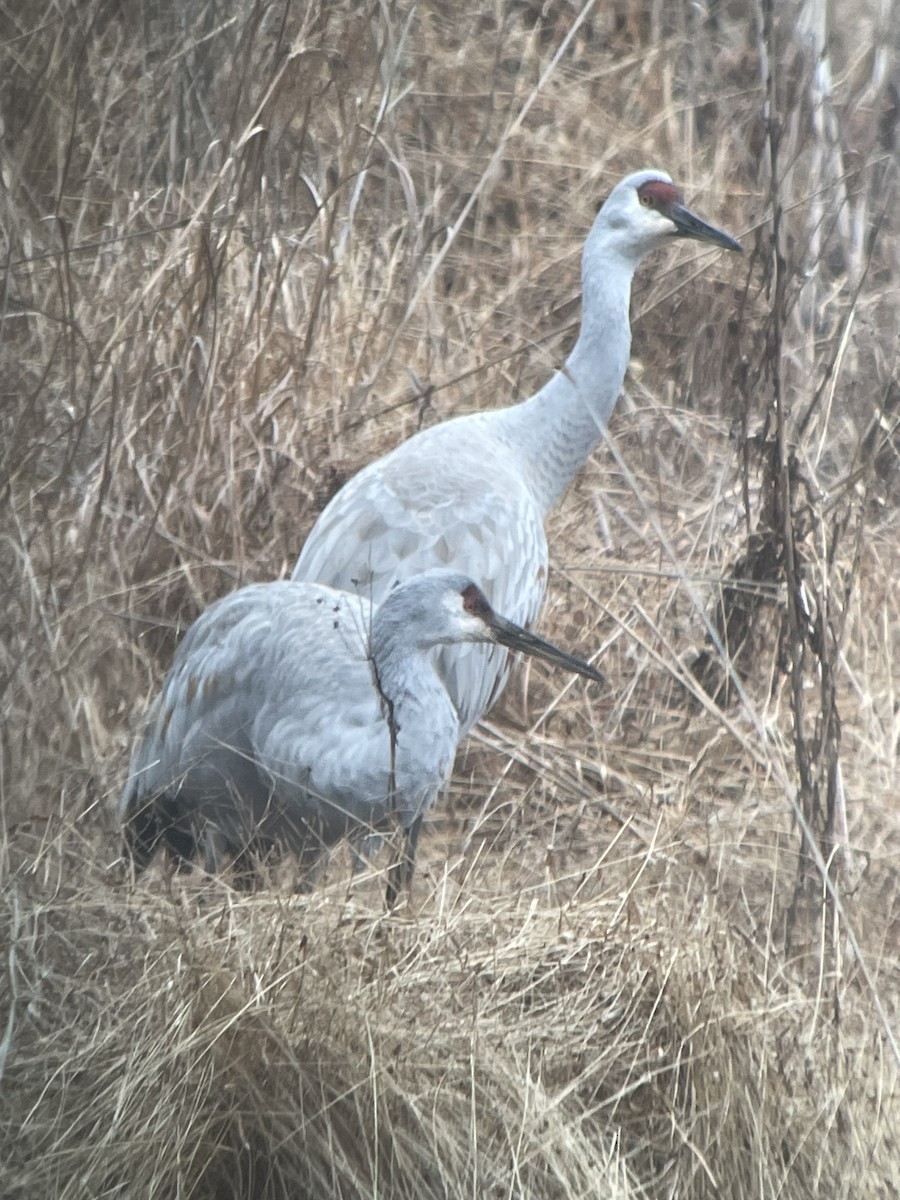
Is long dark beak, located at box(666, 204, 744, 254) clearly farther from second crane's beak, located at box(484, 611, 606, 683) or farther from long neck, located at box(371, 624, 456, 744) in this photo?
long neck, located at box(371, 624, 456, 744)

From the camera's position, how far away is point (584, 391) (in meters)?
4.28

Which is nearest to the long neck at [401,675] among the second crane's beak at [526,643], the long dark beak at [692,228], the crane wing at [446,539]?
the second crane's beak at [526,643]

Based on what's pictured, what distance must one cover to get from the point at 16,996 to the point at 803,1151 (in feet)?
3.64

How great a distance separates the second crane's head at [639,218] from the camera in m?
4.34

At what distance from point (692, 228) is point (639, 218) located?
0.15m

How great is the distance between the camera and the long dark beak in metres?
4.35

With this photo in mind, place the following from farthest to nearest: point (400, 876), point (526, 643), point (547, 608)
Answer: point (547, 608) → point (526, 643) → point (400, 876)

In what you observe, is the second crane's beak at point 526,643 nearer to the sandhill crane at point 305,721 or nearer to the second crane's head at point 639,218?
the sandhill crane at point 305,721

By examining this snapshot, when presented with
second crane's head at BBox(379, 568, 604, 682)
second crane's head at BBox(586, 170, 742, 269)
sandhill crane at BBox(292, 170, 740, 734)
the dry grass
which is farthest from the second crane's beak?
second crane's head at BBox(586, 170, 742, 269)

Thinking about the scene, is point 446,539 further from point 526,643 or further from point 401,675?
point 401,675

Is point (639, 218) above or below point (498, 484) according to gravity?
above

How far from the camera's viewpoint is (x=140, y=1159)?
7.38ft

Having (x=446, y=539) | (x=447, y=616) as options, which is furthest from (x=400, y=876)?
(x=446, y=539)

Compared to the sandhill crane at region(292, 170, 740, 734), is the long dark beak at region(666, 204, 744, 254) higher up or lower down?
higher up
